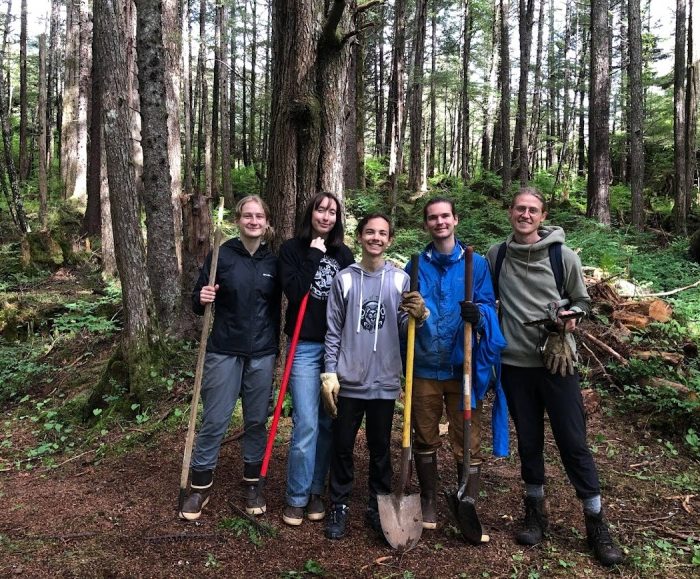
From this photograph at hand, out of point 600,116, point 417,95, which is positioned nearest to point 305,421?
point 600,116

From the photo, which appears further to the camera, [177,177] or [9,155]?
[9,155]

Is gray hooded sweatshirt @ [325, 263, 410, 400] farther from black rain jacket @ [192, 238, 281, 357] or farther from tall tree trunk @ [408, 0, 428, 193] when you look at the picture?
tall tree trunk @ [408, 0, 428, 193]

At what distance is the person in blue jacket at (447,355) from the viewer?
342 centimetres

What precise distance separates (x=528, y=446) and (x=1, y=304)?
9.91m

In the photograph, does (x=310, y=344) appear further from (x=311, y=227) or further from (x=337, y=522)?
(x=337, y=522)

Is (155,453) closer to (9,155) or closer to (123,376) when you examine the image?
(123,376)

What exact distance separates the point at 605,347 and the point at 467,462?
13.2 ft

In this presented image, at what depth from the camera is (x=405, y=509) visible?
3348 millimetres

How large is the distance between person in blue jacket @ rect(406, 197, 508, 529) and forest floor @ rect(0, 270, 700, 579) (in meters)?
0.52

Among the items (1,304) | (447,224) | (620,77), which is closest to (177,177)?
(1,304)

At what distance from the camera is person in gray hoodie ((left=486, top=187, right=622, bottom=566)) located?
3328mm

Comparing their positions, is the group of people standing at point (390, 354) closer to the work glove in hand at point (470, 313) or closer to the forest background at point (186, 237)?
the work glove in hand at point (470, 313)

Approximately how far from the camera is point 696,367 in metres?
6.12

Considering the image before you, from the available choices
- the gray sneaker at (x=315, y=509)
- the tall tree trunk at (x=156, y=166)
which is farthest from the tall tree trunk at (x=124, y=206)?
the gray sneaker at (x=315, y=509)
